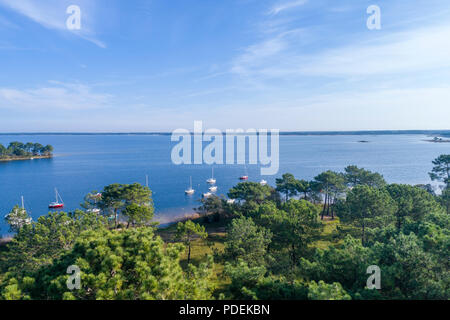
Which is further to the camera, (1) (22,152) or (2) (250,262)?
(1) (22,152)


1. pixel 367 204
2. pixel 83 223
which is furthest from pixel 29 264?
pixel 367 204

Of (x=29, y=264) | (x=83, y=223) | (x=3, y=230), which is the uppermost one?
(x=83, y=223)

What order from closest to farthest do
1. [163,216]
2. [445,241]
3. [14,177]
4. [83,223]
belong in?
[445,241]
[83,223]
[163,216]
[14,177]

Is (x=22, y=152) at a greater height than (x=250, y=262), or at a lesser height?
greater

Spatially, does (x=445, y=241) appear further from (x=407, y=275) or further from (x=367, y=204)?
(x=367, y=204)

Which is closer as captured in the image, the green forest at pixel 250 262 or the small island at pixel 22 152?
the green forest at pixel 250 262

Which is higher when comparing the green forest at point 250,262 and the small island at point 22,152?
the small island at point 22,152
